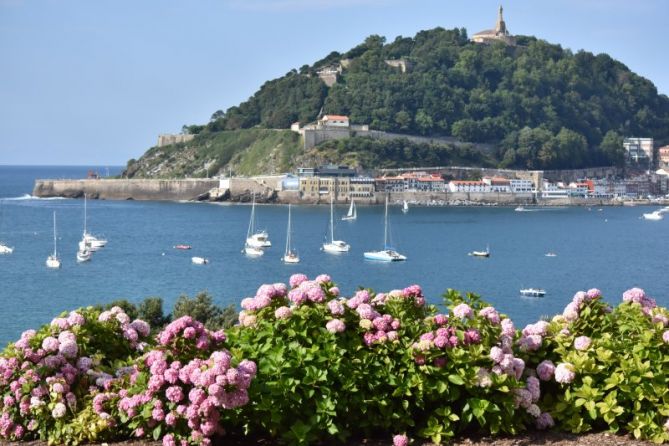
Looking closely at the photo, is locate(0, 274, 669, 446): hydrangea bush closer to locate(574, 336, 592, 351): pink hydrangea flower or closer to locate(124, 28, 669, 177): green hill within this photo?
locate(574, 336, 592, 351): pink hydrangea flower

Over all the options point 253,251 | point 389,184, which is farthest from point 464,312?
point 389,184

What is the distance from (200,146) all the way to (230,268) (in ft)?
249

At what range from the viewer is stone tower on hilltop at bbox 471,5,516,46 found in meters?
150

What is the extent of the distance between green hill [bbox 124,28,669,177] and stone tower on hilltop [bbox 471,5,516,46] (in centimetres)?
184

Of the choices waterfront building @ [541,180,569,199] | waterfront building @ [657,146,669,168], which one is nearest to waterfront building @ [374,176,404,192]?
waterfront building @ [541,180,569,199]

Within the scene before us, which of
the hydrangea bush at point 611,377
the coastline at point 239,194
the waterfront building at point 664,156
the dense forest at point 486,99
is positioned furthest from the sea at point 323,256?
the waterfront building at point 664,156

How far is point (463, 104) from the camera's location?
130 m

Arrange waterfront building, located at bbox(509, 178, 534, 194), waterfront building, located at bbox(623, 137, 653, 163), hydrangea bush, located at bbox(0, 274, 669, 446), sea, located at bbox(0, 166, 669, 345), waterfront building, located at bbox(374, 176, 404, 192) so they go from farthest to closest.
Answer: waterfront building, located at bbox(623, 137, 653, 163) < waterfront building, located at bbox(509, 178, 534, 194) < waterfront building, located at bbox(374, 176, 404, 192) < sea, located at bbox(0, 166, 669, 345) < hydrangea bush, located at bbox(0, 274, 669, 446)

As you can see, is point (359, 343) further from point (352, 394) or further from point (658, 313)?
point (658, 313)

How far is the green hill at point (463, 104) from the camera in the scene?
396 ft

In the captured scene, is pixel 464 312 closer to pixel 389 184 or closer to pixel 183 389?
pixel 183 389

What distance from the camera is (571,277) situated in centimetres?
4922

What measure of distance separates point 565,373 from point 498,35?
14743 centimetres

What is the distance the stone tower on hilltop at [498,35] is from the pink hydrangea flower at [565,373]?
5679 inches
